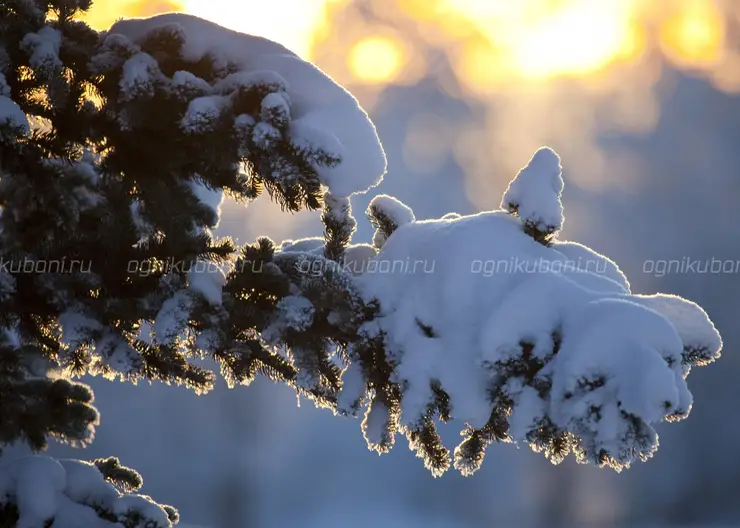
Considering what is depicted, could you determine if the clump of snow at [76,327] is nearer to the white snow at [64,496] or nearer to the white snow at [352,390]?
the white snow at [64,496]

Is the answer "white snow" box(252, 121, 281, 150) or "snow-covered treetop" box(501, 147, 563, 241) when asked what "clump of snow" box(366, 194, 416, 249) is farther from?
"white snow" box(252, 121, 281, 150)

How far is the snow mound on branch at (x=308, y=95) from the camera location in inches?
107

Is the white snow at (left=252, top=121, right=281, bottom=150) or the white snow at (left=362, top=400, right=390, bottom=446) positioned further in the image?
the white snow at (left=362, top=400, right=390, bottom=446)

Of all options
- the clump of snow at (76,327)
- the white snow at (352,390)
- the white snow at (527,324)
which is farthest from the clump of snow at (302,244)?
the clump of snow at (76,327)

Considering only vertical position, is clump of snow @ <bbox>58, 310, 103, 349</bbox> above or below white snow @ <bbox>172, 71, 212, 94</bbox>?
below

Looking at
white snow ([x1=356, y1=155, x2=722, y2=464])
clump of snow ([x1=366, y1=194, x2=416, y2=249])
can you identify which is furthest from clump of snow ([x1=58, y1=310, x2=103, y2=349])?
clump of snow ([x1=366, y1=194, x2=416, y2=249])

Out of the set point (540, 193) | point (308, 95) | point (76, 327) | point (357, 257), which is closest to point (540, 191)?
point (540, 193)

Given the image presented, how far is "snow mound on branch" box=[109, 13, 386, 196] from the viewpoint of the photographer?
8.91ft

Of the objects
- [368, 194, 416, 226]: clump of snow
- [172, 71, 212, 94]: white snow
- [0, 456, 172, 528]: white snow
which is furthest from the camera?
[368, 194, 416, 226]: clump of snow

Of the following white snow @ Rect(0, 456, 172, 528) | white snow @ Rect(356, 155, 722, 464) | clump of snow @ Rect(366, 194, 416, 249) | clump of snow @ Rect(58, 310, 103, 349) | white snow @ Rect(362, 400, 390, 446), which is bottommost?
white snow @ Rect(0, 456, 172, 528)

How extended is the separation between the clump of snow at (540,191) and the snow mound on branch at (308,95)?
0.70 meters

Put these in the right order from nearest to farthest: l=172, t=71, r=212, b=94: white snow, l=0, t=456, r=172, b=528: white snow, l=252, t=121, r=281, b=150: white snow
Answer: l=252, t=121, r=281, b=150: white snow < l=172, t=71, r=212, b=94: white snow < l=0, t=456, r=172, b=528: white snow

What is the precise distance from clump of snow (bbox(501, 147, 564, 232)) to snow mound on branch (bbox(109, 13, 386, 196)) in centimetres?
70

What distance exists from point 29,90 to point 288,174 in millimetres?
1255
